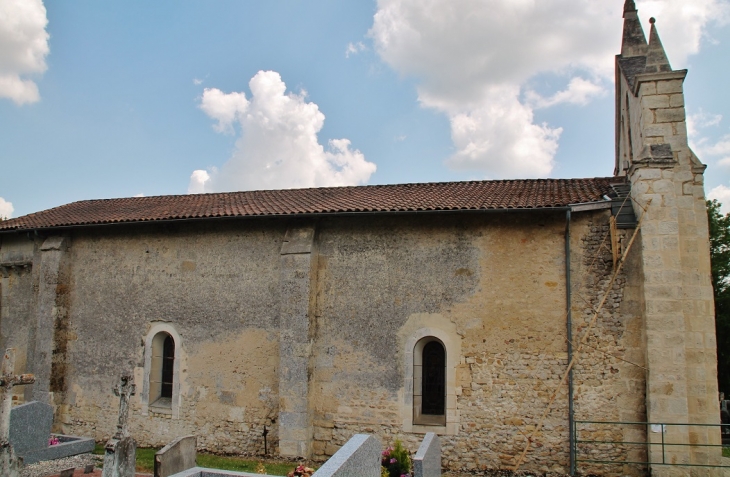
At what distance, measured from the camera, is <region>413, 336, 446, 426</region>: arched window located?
10.5m

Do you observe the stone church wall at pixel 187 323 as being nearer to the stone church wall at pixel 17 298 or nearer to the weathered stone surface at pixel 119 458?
the stone church wall at pixel 17 298

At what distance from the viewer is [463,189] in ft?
39.9

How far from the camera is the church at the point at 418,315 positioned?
9430mm

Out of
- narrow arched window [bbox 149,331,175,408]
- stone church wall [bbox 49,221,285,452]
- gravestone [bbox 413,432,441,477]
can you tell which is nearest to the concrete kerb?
gravestone [bbox 413,432,441,477]

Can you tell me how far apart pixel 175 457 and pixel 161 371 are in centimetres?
503

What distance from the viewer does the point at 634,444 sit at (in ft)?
30.8

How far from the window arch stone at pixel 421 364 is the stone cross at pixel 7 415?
6289 mm

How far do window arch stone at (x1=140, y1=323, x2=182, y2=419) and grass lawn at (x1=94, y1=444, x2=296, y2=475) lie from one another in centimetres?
116

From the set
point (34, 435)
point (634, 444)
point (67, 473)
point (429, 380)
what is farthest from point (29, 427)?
point (634, 444)

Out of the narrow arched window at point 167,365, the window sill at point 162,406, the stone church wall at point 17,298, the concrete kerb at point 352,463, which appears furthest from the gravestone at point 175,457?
the stone church wall at point 17,298

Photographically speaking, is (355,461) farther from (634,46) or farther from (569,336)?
(634,46)

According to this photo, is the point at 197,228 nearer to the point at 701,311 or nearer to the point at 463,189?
the point at 463,189

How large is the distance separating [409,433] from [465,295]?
111 inches

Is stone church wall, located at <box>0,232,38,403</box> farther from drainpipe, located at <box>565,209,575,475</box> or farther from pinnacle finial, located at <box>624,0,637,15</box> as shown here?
pinnacle finial, located at <box>624,0,637,15</box>
